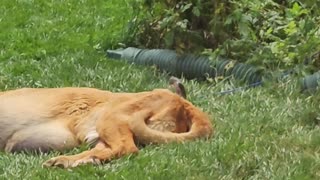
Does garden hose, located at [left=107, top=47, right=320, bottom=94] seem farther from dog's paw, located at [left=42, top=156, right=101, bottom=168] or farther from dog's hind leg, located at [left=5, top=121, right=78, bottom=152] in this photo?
dog's paw, located at [left=42, top=156, right=101, bottom=168]

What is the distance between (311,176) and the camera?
16.6 feet

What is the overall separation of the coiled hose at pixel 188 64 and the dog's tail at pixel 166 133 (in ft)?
6.29

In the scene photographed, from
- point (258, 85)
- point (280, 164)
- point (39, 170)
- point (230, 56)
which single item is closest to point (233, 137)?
point (280, 164)

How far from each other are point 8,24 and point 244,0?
9.60ft

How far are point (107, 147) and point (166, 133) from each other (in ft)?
1.31

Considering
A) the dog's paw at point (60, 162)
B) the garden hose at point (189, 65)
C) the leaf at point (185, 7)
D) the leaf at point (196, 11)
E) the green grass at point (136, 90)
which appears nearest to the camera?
the green grass at point (136, 90)

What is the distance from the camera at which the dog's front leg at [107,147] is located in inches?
216

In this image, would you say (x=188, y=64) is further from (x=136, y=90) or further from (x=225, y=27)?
(x=136, y=90)

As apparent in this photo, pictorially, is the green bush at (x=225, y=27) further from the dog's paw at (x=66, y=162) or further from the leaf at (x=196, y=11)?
the dog's paw at (x=66, y=162)

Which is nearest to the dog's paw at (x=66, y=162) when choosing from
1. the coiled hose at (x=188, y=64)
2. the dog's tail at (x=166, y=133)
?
the dog's tail at (x=166, y=133)

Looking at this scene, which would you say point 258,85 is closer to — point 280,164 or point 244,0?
point 244,0

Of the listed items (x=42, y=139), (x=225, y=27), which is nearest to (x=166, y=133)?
(x=42, y=139)

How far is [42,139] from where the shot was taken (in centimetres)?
604

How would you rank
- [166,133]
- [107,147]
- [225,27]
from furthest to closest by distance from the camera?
[225,27], [166,133], [107,147]
